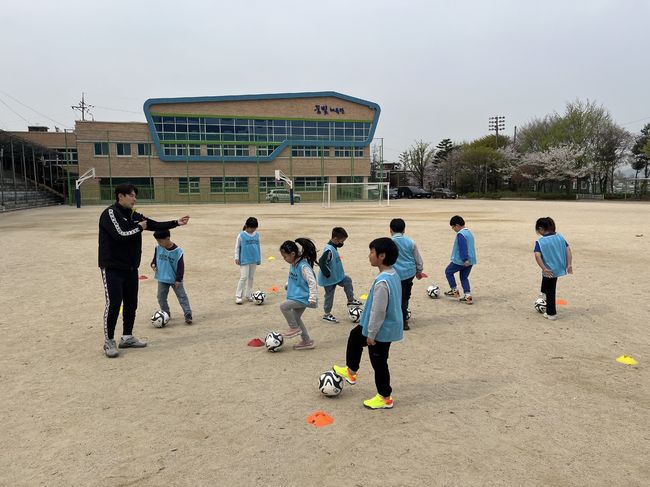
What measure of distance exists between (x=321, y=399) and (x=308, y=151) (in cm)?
5704

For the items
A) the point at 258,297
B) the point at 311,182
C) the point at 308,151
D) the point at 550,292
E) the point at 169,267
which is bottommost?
the point at 258,297

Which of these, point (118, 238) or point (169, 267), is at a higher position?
point (118, 238)

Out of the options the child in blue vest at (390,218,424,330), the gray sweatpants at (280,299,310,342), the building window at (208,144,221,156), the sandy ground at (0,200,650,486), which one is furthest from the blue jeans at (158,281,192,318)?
the building window at (208,144,221,156)

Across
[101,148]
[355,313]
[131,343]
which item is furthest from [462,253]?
[101,148]

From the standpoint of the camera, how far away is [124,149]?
5331 centimetres

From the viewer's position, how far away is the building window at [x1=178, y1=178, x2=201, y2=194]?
178ft

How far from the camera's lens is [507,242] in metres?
14.8

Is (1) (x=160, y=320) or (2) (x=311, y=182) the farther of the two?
(2) (x=311, y=182)

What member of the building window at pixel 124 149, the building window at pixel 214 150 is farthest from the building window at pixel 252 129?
the building window at pixel 124 149

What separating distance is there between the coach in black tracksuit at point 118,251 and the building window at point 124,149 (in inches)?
2084

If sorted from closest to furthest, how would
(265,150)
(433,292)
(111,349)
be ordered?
1. (111,349)
2. (433,292)
3. (265,150)

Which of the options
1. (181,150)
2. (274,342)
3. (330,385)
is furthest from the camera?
(181,150)

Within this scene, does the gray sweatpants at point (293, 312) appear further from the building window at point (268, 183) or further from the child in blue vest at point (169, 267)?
the building window at point (268, 183)

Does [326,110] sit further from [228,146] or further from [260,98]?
[228,146]
